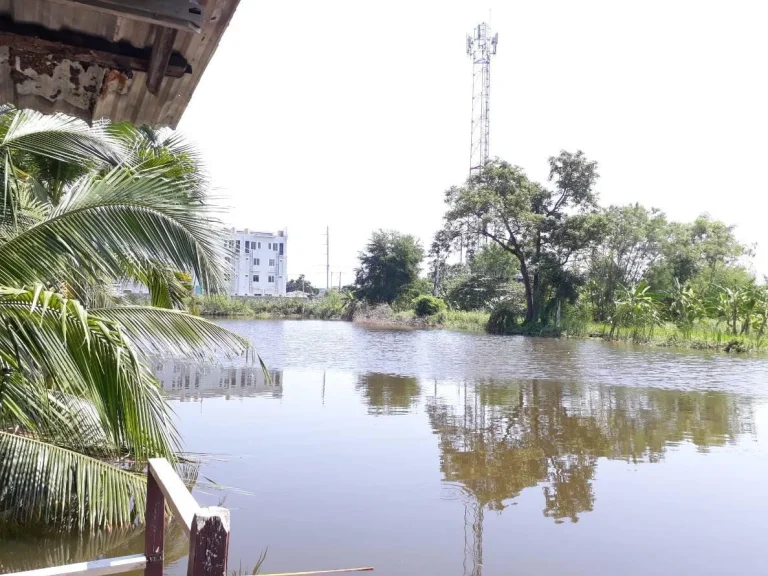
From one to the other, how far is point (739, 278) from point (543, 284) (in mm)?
11220

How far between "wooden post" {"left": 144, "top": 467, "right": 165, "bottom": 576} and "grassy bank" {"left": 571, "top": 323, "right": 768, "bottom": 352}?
27.5 meters

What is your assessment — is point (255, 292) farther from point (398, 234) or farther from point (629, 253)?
point (629, 253)

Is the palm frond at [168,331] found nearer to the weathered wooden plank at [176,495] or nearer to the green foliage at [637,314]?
the weathered wooden plank at [176,495]

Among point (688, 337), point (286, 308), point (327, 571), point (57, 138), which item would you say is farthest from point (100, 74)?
point (286, 308)

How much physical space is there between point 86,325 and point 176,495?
175cm

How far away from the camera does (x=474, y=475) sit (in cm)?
799

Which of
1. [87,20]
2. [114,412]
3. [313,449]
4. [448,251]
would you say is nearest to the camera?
[87,20]

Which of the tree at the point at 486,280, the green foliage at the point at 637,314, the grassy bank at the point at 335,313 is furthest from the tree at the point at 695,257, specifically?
the grassy bank at the point at 335,313

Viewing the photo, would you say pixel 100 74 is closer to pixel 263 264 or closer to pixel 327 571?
pixel 327 571

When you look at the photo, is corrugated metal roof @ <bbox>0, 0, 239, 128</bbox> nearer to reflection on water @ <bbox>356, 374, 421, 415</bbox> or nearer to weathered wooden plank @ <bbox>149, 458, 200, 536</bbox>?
weathered wooden plank @ <bbox>149, 458, 200, 536</bbox>

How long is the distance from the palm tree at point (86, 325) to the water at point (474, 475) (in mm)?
881

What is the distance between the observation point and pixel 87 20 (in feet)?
7.44

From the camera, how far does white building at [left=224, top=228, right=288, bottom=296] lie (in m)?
64.8

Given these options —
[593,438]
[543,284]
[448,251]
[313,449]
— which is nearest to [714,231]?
[543,284]
